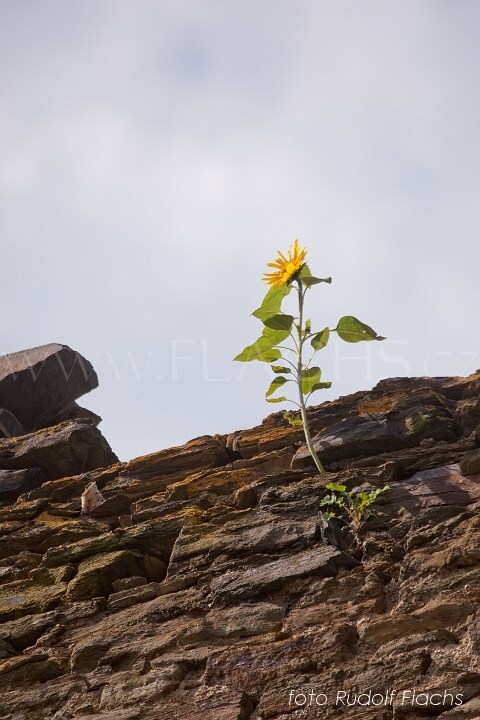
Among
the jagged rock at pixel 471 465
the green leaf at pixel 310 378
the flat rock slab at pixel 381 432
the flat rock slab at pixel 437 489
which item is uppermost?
the green leaf at pixel 310 378

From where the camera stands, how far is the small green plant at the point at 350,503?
→ 4.77 meters

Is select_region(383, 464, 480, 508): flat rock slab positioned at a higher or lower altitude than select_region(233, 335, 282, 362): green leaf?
lower

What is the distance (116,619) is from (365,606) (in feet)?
4.78

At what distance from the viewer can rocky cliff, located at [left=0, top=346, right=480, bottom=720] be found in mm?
3668

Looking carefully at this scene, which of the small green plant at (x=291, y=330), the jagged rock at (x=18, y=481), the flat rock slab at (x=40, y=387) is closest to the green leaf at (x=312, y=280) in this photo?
the small green plant at (x=291, y=330)

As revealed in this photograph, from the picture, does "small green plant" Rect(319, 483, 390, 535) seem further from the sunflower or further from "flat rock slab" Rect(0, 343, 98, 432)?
"flat rock slab" Rect(0, 343, 98, 432)

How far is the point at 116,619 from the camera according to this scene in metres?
4.67

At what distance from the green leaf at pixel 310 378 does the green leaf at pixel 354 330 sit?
0.32 meters

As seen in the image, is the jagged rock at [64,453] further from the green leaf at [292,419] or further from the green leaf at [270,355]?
the green leaf at [270,355]

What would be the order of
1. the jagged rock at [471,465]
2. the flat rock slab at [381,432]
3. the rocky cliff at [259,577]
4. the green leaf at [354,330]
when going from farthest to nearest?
the green leaf at [354,330] → the flat rock slab at [381,432] → the jagged rock at [471,465] → the rocky cliff at [259,577]

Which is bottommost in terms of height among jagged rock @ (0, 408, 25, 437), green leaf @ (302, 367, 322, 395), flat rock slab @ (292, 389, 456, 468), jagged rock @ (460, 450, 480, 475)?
jagged rock @ (460, 450, 480, 475)

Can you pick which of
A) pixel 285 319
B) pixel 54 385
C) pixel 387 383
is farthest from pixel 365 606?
pixel 54 385

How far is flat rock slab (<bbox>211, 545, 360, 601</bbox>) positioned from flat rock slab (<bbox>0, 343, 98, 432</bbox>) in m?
4.71

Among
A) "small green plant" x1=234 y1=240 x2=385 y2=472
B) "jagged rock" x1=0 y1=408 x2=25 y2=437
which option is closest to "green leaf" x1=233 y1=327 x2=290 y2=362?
"small green plant" x1=234 y1=240 x2=385 y2=472
